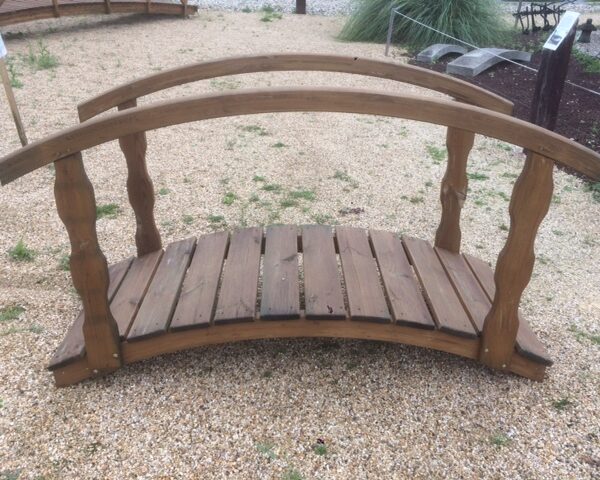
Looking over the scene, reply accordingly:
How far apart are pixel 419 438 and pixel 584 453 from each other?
599 mm

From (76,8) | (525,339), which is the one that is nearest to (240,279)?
(525,339)

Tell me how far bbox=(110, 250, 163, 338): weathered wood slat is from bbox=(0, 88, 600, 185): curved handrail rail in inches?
29.7

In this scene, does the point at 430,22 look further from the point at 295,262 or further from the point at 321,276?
the point at 321,276

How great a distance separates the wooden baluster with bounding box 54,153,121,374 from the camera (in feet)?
6.19

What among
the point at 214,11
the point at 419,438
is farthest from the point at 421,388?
the point at 214,11

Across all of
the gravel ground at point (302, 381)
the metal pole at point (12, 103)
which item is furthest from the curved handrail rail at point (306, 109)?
the metal pole at point (12, 103)

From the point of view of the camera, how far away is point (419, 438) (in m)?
2.05

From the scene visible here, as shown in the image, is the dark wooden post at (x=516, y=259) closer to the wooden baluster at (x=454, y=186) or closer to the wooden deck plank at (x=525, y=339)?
the wooden deck plank at (x=525, y=339)

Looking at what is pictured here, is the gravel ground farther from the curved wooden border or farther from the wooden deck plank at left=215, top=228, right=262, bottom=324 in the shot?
the wooden deck plank at left=215, top=228, right=262, bottom=324

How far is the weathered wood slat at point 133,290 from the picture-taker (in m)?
2.32

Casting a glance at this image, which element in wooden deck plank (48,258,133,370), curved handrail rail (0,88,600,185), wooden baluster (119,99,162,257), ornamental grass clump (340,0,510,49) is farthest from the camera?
ornamental grass clump (340,0,510,49)

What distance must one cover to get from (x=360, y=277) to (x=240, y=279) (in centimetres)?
56

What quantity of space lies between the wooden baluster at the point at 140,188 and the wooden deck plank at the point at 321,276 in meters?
0.80

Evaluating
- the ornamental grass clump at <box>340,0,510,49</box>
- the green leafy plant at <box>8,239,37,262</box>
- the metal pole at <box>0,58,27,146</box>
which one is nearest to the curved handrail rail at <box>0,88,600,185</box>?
the green leafy plant at <box>8,239,37,262</box>
